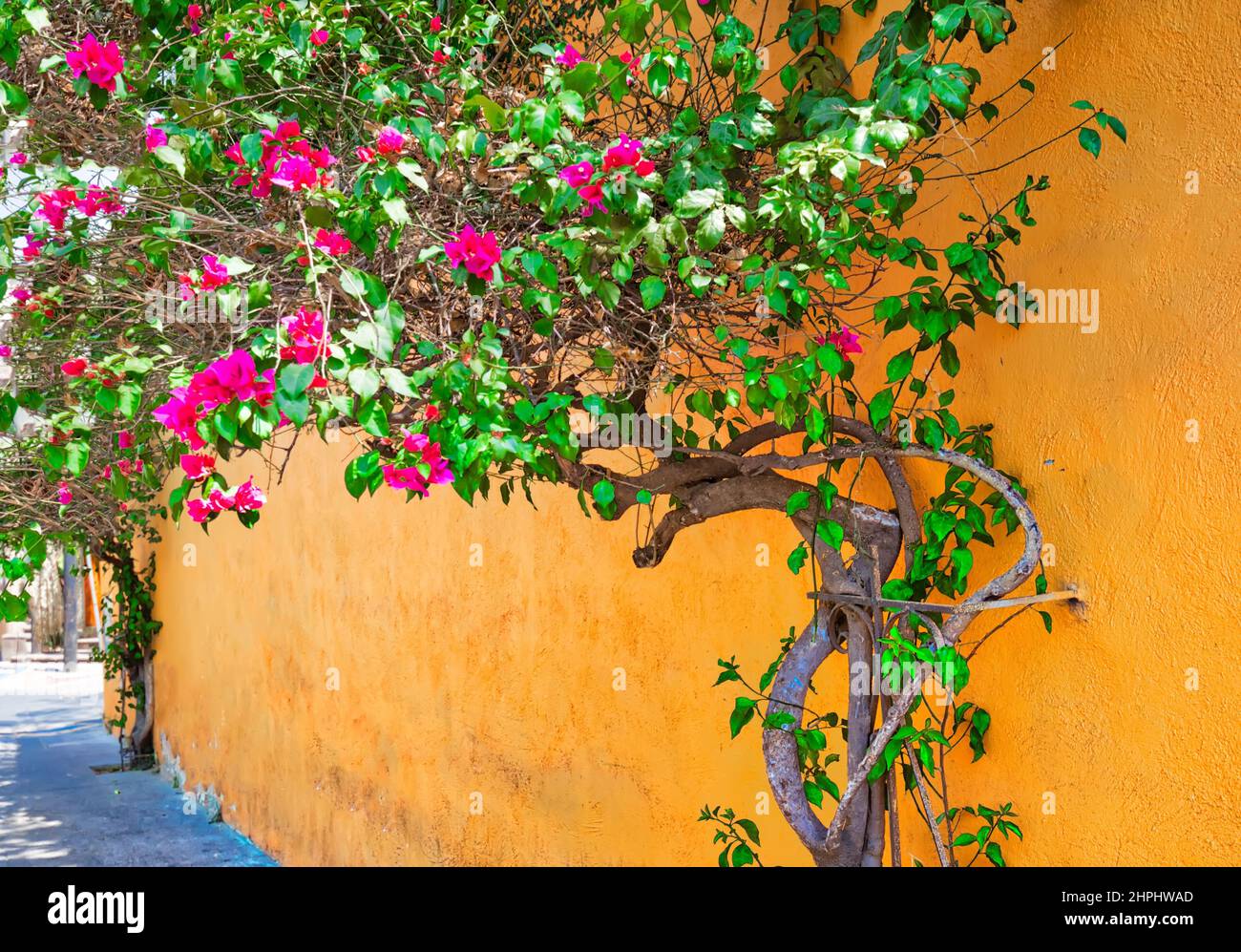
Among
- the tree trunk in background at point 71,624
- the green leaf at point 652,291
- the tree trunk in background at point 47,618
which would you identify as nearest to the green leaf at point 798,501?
the green leaf at point 652,291

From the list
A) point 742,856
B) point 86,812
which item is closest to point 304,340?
point 742,856

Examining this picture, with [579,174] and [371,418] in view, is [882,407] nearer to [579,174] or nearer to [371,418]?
[579,174]

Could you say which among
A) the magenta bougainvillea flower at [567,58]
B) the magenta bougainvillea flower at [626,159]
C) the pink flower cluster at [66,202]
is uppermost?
the magenta bougainvillea flower at [567,58]

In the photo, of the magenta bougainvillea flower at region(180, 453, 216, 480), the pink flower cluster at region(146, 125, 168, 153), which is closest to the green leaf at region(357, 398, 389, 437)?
the magenta bougainvillea flower at region(180, 453, 216, 480)

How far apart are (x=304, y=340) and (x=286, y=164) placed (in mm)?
379

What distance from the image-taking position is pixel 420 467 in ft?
7.36

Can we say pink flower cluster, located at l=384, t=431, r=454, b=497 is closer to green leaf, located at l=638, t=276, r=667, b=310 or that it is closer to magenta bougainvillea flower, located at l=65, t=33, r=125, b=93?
green leaf, located at l=638, t=276, r=667, b=310

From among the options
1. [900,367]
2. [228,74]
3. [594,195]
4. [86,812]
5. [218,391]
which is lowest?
[86,812]

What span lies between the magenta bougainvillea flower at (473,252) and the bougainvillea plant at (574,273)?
1 cm

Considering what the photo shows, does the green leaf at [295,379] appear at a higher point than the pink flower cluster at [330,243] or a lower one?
lower

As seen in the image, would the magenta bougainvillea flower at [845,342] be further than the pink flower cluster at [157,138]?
Yes

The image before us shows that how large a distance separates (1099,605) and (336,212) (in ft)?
6.00

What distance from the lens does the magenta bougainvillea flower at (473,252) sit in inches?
87.0

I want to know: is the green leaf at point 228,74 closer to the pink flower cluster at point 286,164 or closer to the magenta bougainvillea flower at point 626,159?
the pink flower cluster at point 286,164
